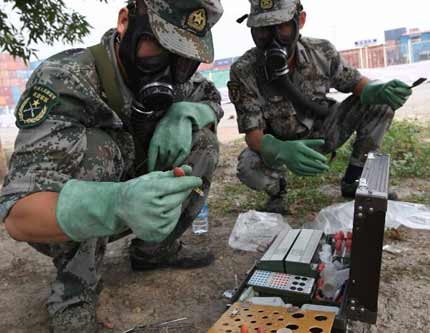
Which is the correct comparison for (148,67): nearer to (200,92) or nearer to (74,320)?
(200,92)

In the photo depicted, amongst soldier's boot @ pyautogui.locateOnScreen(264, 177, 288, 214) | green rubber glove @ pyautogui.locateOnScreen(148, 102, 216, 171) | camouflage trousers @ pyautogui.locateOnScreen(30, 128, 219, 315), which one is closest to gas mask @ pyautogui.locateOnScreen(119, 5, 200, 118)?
green rubber glove @ pyautogui.locateOnScreen(148, 102, 216, 171)

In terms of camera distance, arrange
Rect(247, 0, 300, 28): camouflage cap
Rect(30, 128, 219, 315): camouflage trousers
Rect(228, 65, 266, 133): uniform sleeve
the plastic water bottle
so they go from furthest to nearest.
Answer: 1. Rect(228, 65, 266, 133): uniform sleeve
2. the plastic water bottle
3. Rect(247, 0, 300, 28): camouflage cap
4. Rect(30, 128, 219, 315): camouflage trousers

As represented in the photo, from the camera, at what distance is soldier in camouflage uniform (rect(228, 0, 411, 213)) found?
9.28ft

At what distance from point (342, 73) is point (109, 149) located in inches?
76.1

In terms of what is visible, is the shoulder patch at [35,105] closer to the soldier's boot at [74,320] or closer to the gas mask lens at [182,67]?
the gas mask lens at [182,67]

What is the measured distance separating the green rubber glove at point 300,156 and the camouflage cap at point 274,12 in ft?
2.44

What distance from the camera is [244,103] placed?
298cm

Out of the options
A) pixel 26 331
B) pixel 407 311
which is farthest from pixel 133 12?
pixel 407 311

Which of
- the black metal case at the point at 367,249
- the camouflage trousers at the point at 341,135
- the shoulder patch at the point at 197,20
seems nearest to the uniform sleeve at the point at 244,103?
the camouflage trousers at the point at 341,135

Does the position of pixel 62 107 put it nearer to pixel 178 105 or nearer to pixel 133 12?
pixel 133 12

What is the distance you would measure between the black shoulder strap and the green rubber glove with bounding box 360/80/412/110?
5.81 ft

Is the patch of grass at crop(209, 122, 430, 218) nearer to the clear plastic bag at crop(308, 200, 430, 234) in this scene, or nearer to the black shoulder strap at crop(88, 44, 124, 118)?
the clear plastic bag at crop(308, 200, 430, 234)

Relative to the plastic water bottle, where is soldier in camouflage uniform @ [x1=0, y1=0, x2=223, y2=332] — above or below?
above

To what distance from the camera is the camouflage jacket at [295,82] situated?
3029mm
